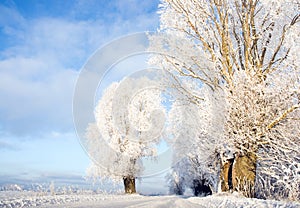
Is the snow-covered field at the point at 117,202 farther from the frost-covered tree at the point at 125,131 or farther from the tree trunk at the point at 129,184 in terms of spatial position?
the tree trunk at the point at 129,184

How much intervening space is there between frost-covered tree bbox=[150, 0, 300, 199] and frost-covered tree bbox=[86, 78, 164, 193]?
7.42m

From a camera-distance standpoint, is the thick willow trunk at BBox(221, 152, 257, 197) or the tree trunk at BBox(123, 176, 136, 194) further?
the tree trunk at BBox(123, 176, 136, 194)

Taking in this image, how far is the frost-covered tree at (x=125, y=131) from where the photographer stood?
2078cm

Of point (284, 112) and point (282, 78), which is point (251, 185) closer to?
point (284, 112)

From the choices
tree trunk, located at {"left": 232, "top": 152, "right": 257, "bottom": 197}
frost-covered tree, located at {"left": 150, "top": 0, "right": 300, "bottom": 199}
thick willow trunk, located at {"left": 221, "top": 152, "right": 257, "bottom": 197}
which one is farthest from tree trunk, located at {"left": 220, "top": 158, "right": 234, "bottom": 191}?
tree trunk, located at {"left": 232, "top": 152, "right": 257, "bottom": 197}

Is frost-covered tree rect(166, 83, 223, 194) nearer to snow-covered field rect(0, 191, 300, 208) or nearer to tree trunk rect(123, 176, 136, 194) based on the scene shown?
tree trunk rect(123, 176, 136, 194)

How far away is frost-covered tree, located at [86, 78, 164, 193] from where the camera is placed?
20781mm

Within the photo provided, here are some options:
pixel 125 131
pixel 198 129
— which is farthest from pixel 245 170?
pixel 125 131

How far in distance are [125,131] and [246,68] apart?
11541mm

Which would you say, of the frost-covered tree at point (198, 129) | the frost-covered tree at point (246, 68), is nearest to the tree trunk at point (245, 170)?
the frost-covered tree at point (246, 68)

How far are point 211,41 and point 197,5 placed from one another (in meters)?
1.53

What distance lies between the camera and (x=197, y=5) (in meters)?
12.3

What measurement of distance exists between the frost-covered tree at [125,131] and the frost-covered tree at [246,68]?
7419mm

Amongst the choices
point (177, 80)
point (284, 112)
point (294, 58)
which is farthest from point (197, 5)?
point (284, 112)
